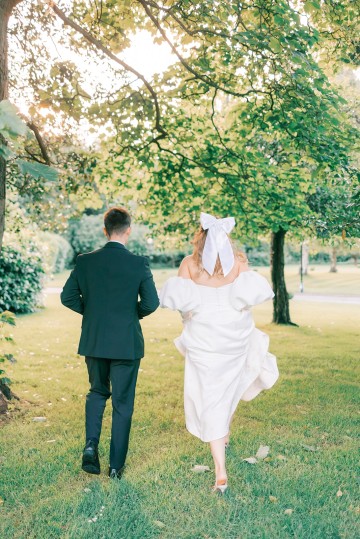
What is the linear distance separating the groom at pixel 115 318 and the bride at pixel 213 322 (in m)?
0.33

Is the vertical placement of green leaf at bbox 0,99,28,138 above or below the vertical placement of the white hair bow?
above

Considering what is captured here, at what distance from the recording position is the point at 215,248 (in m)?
4.71

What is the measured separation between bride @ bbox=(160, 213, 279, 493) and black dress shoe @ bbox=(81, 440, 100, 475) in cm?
87

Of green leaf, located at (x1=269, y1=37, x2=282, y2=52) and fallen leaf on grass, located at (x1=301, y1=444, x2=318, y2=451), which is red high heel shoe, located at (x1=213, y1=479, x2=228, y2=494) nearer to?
fallen leaf on grass, located at (x1=301, y1=444, x2=318, y2=451)

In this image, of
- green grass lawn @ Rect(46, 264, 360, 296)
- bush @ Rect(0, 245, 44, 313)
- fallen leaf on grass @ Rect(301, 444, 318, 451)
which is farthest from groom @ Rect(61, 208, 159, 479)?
green grass lawn @ Rect(46, 264, 360, 296)

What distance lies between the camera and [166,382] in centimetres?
870

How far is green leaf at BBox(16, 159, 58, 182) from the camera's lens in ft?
7.12

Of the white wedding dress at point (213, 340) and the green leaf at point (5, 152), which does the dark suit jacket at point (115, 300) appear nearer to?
the white wedding dress at point (213, 340)

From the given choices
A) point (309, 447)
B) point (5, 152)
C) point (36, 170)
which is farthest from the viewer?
→ point (309, 447)

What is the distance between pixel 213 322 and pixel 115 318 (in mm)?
852

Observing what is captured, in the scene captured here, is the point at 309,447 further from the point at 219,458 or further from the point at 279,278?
the point at 279,278

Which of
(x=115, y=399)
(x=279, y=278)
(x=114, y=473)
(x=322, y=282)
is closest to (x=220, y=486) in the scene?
(x=114, y=473)

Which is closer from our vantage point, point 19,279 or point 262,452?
point 262,452

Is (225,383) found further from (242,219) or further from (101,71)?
(242,219)
